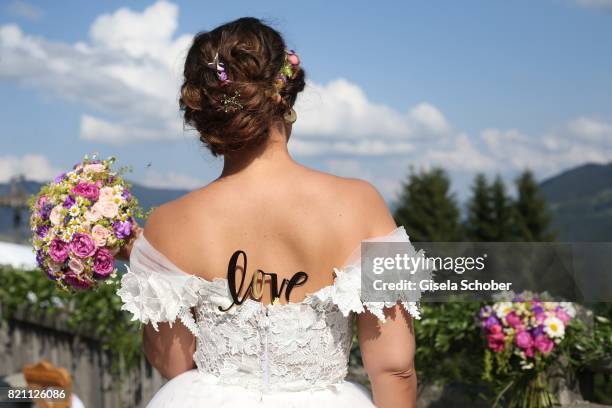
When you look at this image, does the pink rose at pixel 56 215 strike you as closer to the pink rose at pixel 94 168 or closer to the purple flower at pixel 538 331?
the pink rose at pixel 94 168

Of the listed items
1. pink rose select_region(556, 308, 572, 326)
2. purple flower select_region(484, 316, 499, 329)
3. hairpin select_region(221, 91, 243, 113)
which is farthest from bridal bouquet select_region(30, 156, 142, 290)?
pink rose select_region(556, 308, 572, 326)

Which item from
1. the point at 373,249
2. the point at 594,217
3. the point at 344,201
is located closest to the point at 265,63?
the point at 344,201

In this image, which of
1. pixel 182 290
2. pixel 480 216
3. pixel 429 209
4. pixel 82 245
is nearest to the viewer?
pixel 182 290

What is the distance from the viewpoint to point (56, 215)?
268 centimetres

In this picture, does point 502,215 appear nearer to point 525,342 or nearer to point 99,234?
point 525,342

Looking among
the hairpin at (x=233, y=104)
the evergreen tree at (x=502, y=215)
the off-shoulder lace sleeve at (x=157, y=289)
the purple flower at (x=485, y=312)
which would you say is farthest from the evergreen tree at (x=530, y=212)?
the hairpin at (x=233, y=104)

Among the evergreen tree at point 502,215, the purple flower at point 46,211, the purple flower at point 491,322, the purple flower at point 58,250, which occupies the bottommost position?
the purple flower at point 491,322

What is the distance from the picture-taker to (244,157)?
2.10 metres

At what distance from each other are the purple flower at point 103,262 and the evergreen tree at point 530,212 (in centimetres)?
2538

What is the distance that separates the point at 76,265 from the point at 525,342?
2192 millimetres

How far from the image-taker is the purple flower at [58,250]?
8.63 ft

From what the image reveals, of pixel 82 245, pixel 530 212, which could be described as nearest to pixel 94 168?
pixel 82 245

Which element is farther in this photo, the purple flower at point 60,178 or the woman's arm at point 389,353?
the purple flower at point 60,178

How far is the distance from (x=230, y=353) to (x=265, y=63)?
3.02ft
